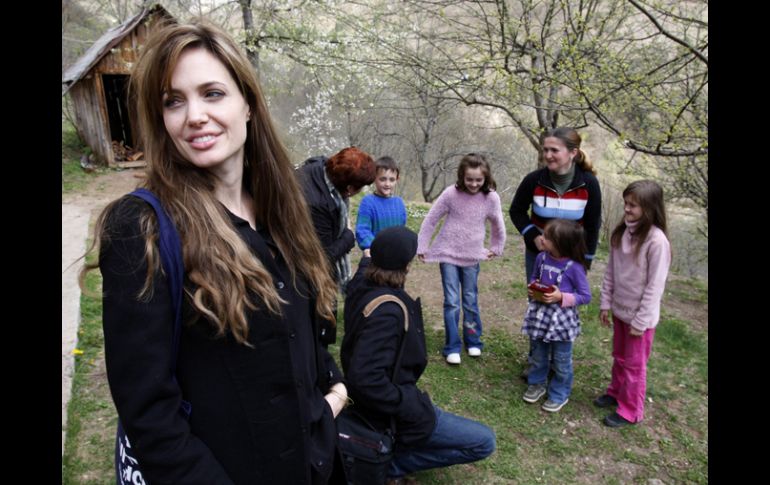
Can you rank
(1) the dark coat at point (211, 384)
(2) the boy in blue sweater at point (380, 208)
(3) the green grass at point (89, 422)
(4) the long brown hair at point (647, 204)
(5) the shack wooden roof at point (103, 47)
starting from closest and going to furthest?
(1) the dark coat at point (211, 384) → (3) the green grass at point (89, 422) → (4) the long brown hair at point (647, 204) → (2) the boy in blue sweater at point (380, 208) → (5) the shack wooden roof at point (103, 47)

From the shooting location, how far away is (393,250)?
103 inches

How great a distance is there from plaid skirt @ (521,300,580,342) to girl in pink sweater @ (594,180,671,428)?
28cm

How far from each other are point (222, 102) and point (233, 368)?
2.24ft

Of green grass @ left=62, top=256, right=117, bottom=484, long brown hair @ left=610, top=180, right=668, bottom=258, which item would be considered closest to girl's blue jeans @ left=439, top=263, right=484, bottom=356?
long brown hair @ left=610, top=180, right=668, bottom=258

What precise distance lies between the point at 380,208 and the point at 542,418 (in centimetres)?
218

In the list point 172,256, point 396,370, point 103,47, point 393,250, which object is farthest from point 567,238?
point 103,47

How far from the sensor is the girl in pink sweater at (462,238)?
4371 millimetres

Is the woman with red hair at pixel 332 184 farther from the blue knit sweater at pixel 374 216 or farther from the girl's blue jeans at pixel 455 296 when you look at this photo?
the girl's blue jeans at pixel 455 296

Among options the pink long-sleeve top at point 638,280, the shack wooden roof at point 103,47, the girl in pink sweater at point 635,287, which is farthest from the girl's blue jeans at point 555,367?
the shack wooden roof at point 103,47

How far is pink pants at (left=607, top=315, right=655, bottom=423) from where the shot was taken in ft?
11.7

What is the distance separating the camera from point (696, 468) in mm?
3369

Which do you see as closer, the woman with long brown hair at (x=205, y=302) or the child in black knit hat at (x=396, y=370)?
the woman with long brown hair at (x=205, y=302)

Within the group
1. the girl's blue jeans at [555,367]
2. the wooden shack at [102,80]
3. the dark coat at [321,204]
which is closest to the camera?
the dark coat at [321,204]

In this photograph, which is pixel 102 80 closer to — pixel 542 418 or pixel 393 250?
pixel 393 250
